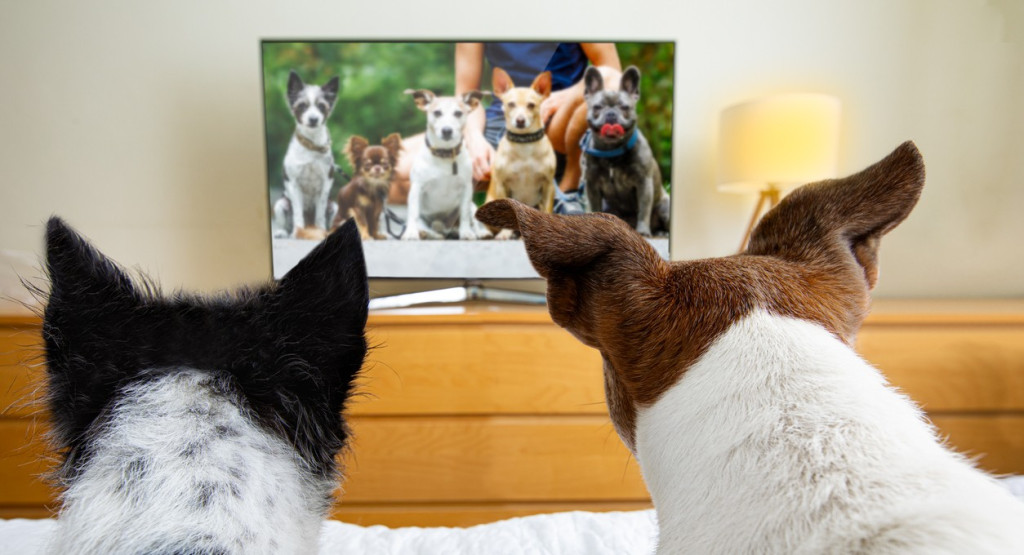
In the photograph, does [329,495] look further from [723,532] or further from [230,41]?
[230,41]

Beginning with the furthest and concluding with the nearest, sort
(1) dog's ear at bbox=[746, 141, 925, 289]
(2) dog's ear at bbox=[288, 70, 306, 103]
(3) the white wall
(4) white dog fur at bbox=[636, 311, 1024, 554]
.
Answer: (3) the white wall
(2) dog's ear at bbox=[288, 70, 306, 103]
(1) dog's ear at bbox=[746, 141, 925, 289]
(4) white dog fur at bbox=[636, 311, 1024, 554]

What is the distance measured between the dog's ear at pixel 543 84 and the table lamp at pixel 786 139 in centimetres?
67

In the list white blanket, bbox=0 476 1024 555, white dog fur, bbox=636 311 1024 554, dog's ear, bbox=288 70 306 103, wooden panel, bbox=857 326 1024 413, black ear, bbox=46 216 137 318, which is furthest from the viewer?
dog's ear, bbox=288 70 306 103

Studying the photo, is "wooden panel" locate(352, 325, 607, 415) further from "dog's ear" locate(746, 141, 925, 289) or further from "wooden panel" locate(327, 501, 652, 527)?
"dog's ear" locate(746, 141, 925, 289)

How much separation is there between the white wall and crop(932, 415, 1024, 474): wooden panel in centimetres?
75

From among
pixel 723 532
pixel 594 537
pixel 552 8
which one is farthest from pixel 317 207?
pixel 723 532

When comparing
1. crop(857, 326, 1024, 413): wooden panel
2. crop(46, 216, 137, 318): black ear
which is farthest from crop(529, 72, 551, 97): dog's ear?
crop(46, 216, 137, 318): black ear

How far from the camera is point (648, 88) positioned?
2021mm

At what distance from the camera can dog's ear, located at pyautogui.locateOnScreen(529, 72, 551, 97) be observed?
204cm

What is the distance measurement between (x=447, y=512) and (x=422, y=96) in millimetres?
1420

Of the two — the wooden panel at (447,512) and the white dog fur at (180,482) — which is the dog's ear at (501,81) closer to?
the wooden panel at (447,512)

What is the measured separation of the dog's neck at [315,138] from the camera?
2.01m

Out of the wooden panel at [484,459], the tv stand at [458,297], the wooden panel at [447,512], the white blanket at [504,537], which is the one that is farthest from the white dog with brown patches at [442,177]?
the white blanket at [504,537]

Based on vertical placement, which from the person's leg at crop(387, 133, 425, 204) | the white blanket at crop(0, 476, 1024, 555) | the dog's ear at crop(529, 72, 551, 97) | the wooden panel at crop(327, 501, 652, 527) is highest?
the dog's ear at crop(529, 72, 551, 97)
